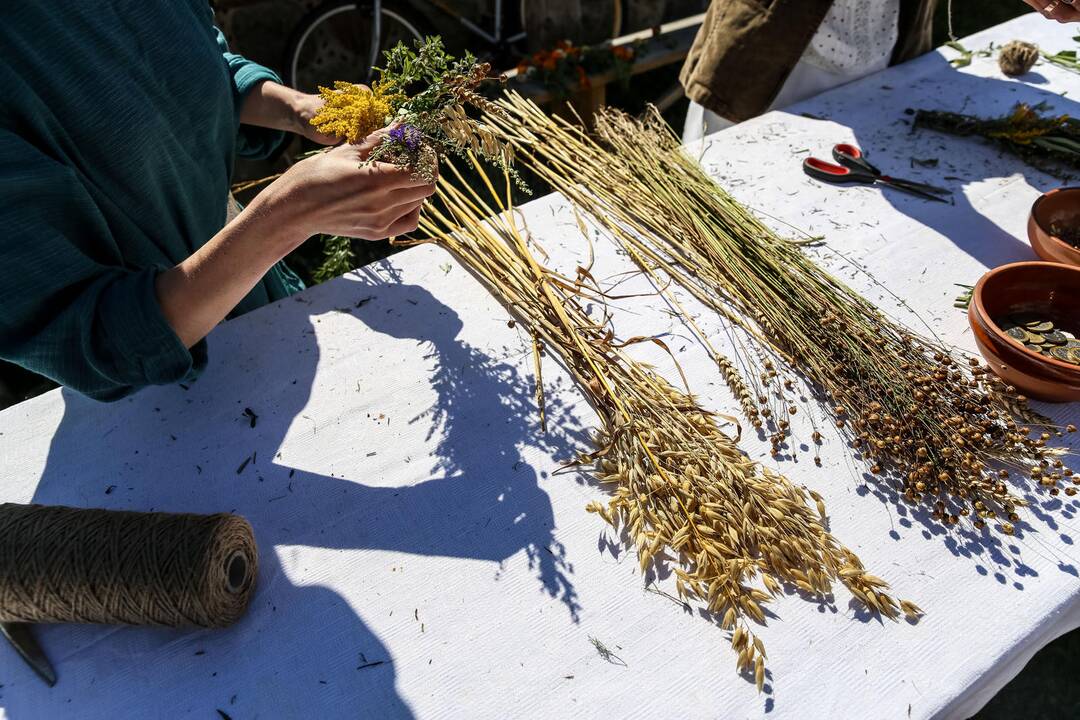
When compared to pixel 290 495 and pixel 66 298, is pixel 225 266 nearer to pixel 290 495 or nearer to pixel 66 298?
pixel 66 298

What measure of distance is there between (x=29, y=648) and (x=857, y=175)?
203cm

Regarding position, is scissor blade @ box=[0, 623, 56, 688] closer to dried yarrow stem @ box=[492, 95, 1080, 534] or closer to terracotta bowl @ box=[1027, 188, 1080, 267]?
dried yarrow stem @ box=[492, 95, 1080, 534]

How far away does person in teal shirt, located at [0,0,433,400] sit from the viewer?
38.3 inches

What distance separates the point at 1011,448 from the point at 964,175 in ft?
3.28

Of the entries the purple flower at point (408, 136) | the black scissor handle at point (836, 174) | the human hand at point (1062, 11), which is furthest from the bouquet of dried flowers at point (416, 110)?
the human hand at point (1062, 11)

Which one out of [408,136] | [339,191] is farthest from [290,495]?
[408,136]

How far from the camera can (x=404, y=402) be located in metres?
1.30

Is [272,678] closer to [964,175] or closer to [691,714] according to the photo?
[691,714]

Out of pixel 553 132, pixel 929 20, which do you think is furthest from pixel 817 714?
pixel 929 20

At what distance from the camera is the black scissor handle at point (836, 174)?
1771mm

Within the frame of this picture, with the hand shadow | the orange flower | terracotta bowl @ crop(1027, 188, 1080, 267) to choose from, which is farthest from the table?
the orange flower

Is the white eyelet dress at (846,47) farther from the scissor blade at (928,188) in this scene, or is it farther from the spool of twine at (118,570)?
the spool of twine at (118,570)

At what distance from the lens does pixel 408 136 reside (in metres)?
0.99

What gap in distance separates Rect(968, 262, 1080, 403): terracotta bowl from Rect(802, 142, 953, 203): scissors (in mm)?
474
